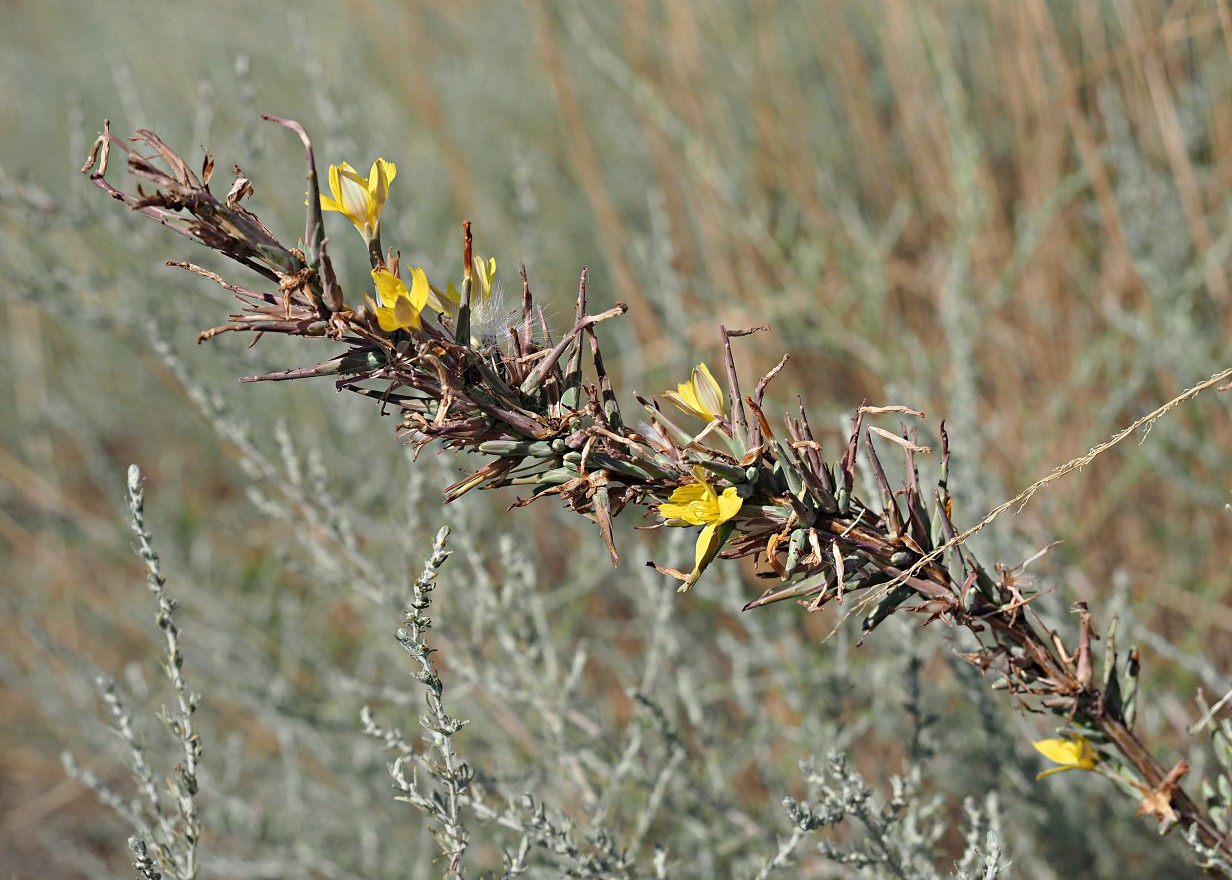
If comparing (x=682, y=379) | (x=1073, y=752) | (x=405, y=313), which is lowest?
(x=1073, y=752)

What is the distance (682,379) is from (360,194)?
1662 millimetres

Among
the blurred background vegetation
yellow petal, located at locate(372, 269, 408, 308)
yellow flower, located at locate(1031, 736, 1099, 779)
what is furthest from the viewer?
the blurred background vegetation

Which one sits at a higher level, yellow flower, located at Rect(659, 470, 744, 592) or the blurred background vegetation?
the blurred background vegetation

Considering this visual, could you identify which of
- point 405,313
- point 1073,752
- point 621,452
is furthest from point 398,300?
point 1073,752

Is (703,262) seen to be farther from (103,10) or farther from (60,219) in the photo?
(103,10)

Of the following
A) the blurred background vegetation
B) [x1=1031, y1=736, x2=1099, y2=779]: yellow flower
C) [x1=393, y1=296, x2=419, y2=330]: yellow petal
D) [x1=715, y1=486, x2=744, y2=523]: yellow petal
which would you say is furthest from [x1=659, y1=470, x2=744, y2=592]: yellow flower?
the blurred background vegetation

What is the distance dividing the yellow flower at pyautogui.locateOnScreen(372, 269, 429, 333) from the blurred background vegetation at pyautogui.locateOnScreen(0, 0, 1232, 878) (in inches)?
25.6

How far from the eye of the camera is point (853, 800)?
884mm

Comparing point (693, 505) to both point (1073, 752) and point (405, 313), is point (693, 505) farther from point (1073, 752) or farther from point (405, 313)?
point (1073, 752)

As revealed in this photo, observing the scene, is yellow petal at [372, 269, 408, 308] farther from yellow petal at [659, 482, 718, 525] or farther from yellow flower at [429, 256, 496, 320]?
yellow petal at [659, 482, 718, 525]

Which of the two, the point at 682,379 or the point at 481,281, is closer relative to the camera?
the point at 481,281

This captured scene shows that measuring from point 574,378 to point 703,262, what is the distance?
6.61ft

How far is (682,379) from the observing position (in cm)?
226

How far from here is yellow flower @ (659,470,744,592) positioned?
0.62 metres
